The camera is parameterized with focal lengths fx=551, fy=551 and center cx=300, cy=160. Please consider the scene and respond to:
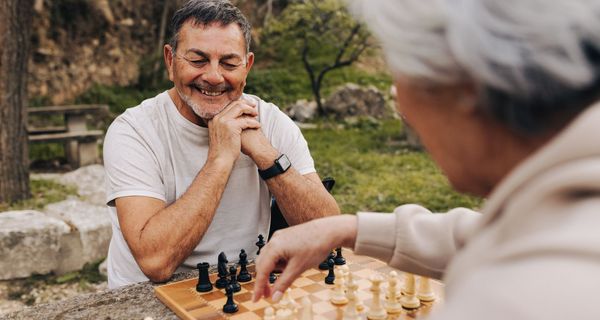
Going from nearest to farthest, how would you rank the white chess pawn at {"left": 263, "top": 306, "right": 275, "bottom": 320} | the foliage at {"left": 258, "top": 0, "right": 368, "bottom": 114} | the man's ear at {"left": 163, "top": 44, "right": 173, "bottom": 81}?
the white chess pawn at {"left": 263, "top": 306, "right": 275, "bottom": 320} < the man's ear at {"left": 163, "top": 44, "right": 173, "bottom": 81} < the foliage at {"left": 258, "top": 0, "right": 368, "bottom": 114}

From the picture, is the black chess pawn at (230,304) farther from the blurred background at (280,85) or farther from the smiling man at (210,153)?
the blurred background at (280,85)

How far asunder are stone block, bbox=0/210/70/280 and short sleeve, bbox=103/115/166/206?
8.66 feet

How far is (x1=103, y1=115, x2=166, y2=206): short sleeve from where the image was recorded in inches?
93.3

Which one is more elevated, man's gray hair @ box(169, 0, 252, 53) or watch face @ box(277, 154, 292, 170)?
man's gray hair @ box(169, 0, 252, 53)

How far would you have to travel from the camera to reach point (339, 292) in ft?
6.35

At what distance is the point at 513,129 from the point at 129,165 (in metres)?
1.91

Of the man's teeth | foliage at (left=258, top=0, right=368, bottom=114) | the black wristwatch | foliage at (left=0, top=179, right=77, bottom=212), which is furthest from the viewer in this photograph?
foliage at (left=258, top=0, right=368, bottom=114)

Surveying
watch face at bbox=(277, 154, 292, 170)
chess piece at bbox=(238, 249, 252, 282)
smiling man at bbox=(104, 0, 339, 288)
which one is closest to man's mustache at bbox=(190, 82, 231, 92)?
smiling man at bbox=(104, 0, 339, 288)

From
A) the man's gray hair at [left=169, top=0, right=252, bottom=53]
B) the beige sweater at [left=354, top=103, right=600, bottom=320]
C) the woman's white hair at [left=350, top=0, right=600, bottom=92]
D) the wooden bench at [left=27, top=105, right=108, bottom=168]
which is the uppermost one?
the man's gray hair at [left=169, top=0, right=252, bottom=53]

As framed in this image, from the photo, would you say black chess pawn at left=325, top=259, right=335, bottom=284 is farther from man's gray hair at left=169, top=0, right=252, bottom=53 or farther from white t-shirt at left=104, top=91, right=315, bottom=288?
man's gray hair at left=169, top=0, right=252, bottom=53

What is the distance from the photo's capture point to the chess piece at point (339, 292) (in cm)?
191

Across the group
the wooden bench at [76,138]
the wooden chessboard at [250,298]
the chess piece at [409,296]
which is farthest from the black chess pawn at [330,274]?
the wooden bench at [76,138]

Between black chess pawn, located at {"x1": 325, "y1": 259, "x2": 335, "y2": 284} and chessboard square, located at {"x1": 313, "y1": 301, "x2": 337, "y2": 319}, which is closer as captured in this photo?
chessboard square, located at {"x1": 313, "y1": 301, "x2": 337, "y2": 319}

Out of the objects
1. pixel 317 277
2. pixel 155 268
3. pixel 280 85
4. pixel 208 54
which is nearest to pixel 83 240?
pixel 208 54
